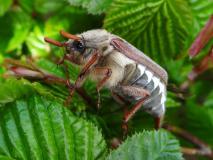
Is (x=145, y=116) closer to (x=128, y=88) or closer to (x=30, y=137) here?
(x=128, y=88)

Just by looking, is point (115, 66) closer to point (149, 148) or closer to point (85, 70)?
point (85, 70)

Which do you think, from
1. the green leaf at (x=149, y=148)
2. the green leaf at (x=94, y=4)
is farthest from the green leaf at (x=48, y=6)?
the green leaf at (x=149, y=148)

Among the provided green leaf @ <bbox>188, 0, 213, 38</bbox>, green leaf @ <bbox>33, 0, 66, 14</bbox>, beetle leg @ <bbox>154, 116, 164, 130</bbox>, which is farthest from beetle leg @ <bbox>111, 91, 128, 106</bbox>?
green leaf @ <bbox>33, 0, 66, 14</bbox>

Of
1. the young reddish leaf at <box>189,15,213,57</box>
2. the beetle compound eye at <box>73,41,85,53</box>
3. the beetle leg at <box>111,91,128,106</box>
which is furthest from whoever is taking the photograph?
the young reddish leaf at <box>189,15,213,57</box>

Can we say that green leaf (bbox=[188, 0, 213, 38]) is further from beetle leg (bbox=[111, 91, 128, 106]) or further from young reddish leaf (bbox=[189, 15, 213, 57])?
beetle leg (bbox=[111, 91, 128, 106])

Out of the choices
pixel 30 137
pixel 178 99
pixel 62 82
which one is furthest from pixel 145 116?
pixel 30 137

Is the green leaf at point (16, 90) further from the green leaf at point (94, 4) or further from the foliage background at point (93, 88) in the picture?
the green leaf at point (94, 4)
